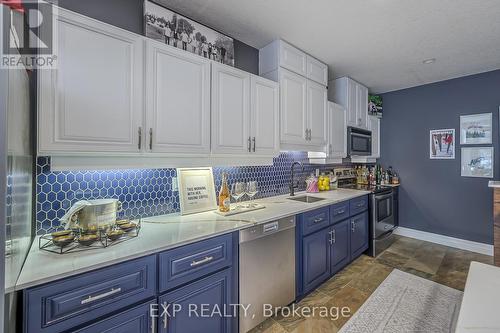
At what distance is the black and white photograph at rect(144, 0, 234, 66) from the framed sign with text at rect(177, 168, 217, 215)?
1.03 metres

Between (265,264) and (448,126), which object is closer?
(265,264)

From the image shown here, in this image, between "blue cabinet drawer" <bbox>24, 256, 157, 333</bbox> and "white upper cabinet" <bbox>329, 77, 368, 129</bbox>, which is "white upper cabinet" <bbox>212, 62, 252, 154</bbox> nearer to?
"blue cabinet drawer" <bbox>24, 256, 157, 333</bbox>

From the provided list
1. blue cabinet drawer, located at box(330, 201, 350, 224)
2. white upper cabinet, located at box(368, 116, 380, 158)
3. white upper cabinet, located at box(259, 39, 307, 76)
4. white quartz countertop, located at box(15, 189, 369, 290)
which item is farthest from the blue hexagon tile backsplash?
white upper cabinet, located at box(368, 116, 380, 158)

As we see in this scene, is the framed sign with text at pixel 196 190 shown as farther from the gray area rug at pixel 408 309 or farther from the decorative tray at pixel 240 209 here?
the gray area rug at pixel 408 309

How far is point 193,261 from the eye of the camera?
4.47 feet

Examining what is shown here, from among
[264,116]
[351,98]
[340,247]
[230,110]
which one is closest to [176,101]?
[230,110]

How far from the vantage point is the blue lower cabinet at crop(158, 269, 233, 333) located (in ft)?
4.15

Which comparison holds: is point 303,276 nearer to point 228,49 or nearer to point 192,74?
point 192,74

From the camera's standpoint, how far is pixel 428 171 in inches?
149

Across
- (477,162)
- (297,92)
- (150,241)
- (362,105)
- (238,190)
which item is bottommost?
(150,241)

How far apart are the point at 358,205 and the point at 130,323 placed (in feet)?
8.88

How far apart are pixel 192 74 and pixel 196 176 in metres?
0.83

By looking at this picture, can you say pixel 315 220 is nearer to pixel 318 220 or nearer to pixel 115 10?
pixel 318 220

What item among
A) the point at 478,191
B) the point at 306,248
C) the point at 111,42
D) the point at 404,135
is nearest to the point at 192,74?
the point at 111,42
